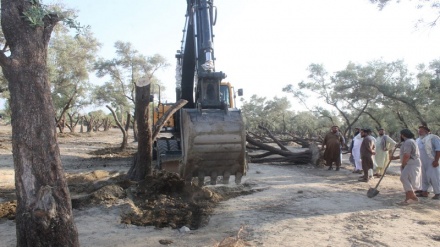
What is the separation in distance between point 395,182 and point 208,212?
654cm

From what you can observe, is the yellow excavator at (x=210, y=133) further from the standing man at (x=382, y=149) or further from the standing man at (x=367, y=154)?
the standing man at (x=382, y=149)

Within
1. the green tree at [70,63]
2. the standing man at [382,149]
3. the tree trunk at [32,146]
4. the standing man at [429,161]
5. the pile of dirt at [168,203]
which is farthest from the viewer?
the green tree at [70,63]

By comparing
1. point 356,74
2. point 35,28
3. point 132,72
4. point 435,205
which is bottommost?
point 435,205

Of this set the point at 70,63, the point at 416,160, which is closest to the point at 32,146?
the point at 416,160

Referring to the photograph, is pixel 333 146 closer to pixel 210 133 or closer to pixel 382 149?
pixel 382 149

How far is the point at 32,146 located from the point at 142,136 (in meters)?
4.06

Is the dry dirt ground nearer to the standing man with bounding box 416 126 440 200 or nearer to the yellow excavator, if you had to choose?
the standing man with bounding box 416 126 440 200

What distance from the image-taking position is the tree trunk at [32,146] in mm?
3264

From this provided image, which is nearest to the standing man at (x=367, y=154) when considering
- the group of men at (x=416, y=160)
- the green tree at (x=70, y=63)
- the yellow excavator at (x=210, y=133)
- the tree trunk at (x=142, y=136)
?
the group of men at (x=416, y=160)

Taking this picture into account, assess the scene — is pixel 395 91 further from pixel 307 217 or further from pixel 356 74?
pixel 307 217

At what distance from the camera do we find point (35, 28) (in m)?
3.45

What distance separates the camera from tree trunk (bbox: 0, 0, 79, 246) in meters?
3.26

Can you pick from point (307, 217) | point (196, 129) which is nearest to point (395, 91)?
point (307, 217)

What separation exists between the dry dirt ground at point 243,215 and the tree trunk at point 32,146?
116 cm
